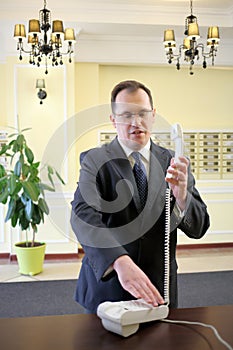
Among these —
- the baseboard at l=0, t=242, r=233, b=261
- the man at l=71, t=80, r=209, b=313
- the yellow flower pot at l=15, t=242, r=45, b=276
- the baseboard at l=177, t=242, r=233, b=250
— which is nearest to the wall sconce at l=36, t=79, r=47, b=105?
the yellow flower pot at l=15, t=242, r=45, b=276

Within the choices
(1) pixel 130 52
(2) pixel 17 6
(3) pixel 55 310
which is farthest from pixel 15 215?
(1) pixel 130 52

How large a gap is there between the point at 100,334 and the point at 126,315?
3.6 inches

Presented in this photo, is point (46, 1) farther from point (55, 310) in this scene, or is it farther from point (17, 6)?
point (55, 310)

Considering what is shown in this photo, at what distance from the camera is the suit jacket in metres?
1.09

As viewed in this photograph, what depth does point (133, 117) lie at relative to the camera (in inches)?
40.6

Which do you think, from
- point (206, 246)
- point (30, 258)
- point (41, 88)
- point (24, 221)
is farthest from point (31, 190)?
point (206, 246)

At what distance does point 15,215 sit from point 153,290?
3.36 m

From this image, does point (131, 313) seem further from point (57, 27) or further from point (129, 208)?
point (57, 27)

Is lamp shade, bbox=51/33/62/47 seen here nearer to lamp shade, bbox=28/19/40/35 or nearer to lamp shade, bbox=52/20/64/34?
lamp shade, bbox=52/20/64/34

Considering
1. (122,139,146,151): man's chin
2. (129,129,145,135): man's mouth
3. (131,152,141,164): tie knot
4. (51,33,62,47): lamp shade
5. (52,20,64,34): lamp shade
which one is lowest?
(131,152,141,164): tie knot

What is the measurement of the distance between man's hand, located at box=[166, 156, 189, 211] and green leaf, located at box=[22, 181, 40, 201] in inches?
118

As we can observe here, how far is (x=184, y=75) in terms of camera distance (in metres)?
5.50

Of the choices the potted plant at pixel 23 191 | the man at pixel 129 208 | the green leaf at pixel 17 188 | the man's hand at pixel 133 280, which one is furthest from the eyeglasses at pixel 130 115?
the green leaf at pixel 17 188

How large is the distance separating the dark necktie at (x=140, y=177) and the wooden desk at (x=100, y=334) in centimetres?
34
